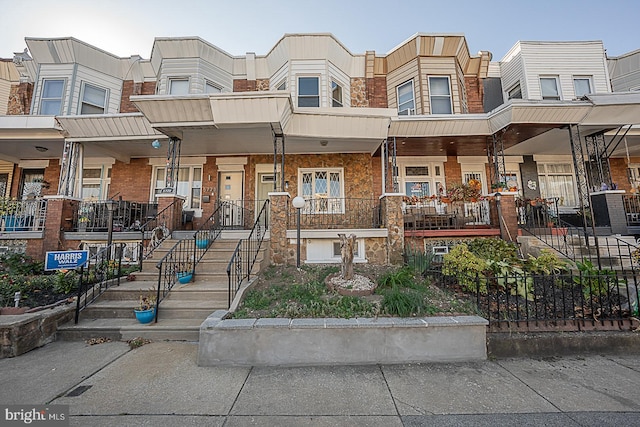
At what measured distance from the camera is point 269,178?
1055cm

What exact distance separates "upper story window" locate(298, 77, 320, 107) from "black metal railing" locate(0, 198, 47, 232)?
30.1 feet

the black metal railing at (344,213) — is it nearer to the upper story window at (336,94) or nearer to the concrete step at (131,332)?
the upper story window at (336,94)

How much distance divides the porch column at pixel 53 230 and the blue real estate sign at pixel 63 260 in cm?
373

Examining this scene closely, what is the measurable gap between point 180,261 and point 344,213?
554 centimetres

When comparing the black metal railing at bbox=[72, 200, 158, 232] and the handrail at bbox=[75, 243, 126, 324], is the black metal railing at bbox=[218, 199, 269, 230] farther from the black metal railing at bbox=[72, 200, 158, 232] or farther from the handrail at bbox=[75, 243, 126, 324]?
the handrail at bbox=[75, 243, 126, 324]

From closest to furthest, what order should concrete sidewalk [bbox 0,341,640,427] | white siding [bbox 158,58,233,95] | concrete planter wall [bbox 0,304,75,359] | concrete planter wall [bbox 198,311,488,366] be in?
concrete sidewalk [bbox 0,341,640,427], concrete planter wall [bbox 198,311,488,366], concrete planter wall [bbox 0,304,75,359], white siding [bbox 158,58,233,95]

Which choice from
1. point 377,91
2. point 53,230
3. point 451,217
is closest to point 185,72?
point 53,230

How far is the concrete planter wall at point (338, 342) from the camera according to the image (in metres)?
3.42

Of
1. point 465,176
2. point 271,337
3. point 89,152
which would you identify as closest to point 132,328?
point 271,337

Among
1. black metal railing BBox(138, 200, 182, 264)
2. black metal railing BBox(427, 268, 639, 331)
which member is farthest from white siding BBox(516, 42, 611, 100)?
black metal railing BBox(138, 200, 182, 264)

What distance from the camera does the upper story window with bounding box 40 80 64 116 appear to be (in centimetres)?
1015

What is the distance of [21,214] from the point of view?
8.53 m

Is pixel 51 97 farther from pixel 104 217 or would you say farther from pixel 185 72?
pixel 104 217

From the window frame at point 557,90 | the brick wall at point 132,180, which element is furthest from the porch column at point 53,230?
the window frame at point 557,90
